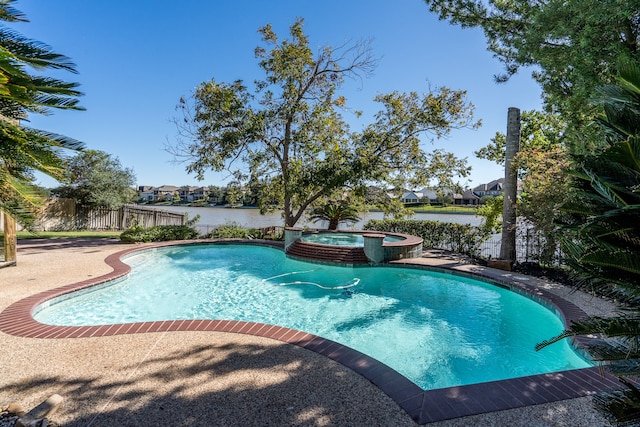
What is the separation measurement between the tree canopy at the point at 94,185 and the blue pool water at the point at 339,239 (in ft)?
45.7

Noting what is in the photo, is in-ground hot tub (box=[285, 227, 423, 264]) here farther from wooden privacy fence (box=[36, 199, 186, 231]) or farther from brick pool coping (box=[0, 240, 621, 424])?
wooden privacy fence (box=[36, 199, 186, 231])

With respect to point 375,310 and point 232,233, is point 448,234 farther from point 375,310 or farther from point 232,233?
point 232,233

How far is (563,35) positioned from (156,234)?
16539mm

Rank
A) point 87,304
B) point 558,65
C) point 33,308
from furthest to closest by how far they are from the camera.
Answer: point 558,65 → point 87,304 → point 33,308

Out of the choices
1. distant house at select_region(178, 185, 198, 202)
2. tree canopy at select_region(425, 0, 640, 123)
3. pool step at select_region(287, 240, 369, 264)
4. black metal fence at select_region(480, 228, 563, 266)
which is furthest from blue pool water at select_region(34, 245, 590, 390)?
distant house at select_region(178, 185, 198, 202)

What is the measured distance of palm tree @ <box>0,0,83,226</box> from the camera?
3.68 meters

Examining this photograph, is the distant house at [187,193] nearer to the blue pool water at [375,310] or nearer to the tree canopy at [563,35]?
the blue pool water at [375,310]

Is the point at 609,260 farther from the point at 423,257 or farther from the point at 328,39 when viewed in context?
the point at 328,39

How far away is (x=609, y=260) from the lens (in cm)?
199

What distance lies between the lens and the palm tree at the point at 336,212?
1850cm

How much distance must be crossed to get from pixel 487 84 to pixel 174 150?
14979 millimetres

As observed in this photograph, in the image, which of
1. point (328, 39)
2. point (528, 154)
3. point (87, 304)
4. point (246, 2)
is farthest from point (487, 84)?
point (87, 304)

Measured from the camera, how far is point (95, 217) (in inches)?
796

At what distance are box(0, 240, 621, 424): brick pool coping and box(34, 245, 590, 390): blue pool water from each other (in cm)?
82
